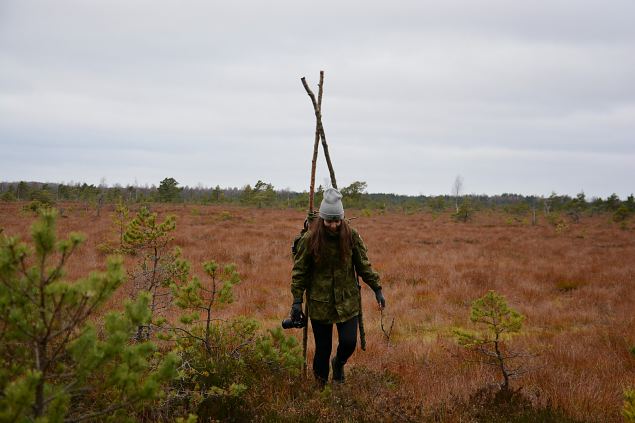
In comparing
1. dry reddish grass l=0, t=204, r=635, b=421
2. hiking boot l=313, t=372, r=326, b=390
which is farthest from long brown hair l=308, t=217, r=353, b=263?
dry reddish grass l=0, t=204, r=635, b=421

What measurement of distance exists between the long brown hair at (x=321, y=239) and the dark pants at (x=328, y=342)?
0.55m

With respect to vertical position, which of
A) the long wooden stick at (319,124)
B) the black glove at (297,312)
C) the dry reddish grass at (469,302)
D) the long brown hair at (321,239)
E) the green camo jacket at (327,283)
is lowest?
the dry reddish grass at (469,302)

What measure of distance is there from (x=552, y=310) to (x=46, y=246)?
24.4ft

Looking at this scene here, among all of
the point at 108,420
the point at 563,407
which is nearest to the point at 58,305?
the point at 108,420

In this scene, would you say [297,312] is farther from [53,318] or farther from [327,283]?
Answer: [53,318]

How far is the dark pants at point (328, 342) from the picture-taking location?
3203 millimetres

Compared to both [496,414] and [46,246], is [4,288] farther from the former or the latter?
[496,414]

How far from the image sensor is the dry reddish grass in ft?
12.3

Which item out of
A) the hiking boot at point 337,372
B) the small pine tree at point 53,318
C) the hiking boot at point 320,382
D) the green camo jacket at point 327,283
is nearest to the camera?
the small pine tree at point 53,318

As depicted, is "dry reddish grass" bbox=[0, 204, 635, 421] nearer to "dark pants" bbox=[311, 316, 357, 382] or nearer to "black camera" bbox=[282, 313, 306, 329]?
"dark pants" bbox=[311, 316, 357, 382]

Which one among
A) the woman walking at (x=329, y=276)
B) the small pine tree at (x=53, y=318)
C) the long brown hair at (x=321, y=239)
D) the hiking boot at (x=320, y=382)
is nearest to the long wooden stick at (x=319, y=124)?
the woman walking at (x=329, y=276)

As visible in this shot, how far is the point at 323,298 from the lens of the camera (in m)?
3.17

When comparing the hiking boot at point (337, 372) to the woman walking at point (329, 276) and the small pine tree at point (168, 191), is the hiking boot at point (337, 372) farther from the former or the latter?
the small pine tree at point (168, 191)

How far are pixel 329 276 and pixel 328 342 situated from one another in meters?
0.59
